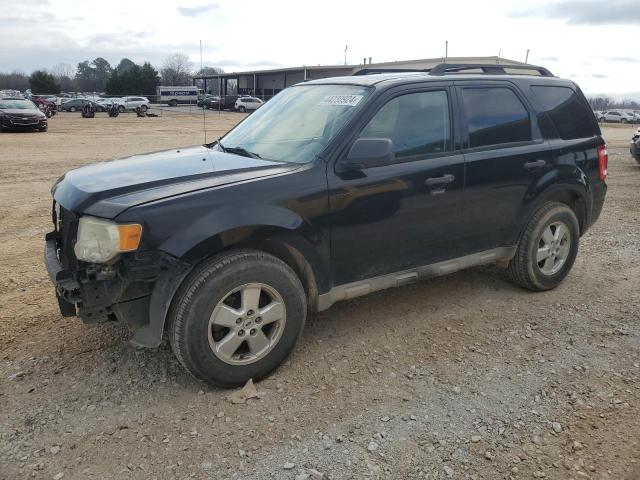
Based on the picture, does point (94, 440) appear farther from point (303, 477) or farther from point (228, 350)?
point (303, 477)

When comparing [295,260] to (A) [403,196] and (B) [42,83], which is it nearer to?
(A) [403,196]

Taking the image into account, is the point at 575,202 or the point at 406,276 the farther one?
the point at 575,202

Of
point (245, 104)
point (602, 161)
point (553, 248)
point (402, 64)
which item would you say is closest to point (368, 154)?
point (553, 248)

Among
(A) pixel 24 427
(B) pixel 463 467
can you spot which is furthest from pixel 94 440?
(B) pixel 463 467

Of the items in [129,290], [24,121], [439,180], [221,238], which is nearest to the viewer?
[129,290]

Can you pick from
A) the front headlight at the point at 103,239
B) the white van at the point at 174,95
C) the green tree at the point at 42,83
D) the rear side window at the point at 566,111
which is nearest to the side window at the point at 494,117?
the rear side window at the point at 566,111

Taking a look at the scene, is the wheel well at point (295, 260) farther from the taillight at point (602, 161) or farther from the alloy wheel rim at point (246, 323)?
the taillight at point (602, 161)

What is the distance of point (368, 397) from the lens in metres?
3.21

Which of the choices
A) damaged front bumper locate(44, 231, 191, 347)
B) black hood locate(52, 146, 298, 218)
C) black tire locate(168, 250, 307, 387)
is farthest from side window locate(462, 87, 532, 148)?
damaged front bumper locate(44, 231, 191, 347)

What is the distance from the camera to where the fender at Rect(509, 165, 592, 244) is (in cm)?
444

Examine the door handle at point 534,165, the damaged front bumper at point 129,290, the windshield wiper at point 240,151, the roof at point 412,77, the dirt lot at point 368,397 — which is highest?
the roof at point 412,77

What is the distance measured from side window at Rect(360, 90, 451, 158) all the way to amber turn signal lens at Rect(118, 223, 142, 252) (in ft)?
5.21

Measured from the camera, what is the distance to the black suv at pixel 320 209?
9.68 feet

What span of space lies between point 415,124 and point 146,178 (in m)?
1.90
